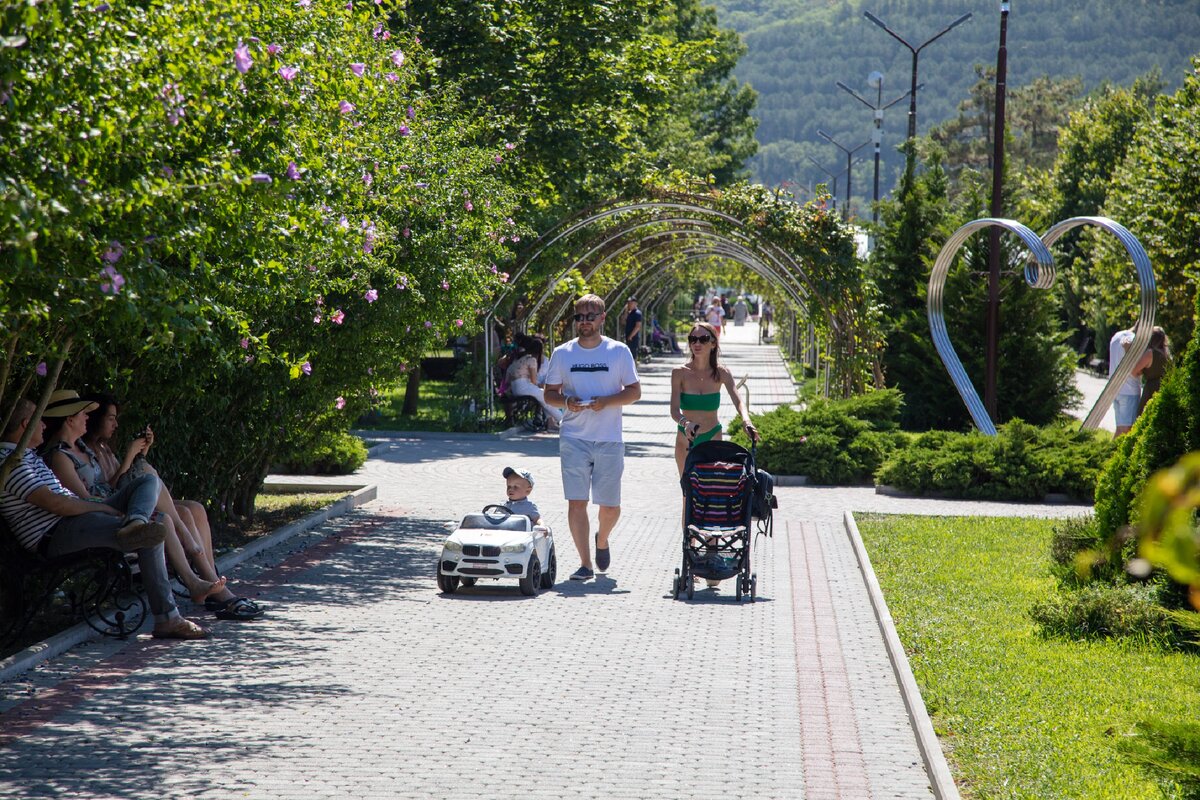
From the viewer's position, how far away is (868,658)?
27.9 ft

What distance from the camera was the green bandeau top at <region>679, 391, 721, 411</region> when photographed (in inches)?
442

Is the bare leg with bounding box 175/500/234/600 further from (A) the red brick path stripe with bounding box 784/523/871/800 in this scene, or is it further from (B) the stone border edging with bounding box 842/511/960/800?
(B) the stone border edging with bounding box 842/511/960/800

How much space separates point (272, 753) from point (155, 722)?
2.59 ft

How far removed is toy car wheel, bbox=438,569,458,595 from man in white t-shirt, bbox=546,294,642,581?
1.03 meters

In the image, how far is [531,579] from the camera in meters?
10.2

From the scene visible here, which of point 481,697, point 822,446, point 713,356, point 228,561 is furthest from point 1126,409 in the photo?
point 481,697

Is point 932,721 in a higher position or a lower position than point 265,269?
lower

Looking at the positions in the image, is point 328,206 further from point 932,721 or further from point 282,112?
point 932,721

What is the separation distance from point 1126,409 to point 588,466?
398 inches

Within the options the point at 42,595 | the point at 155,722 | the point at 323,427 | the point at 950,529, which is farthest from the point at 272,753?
the point at 950,529

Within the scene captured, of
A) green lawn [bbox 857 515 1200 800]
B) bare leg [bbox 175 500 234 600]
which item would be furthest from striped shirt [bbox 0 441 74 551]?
green lawn [bbox 857 515 1200 800]

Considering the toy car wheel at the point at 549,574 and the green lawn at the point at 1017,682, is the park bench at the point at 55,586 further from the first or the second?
the green lawn at the point at 1017,682

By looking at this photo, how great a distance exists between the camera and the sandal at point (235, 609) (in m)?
9.24

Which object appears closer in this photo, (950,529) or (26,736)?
(26,736)
